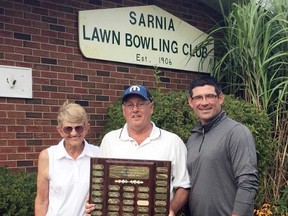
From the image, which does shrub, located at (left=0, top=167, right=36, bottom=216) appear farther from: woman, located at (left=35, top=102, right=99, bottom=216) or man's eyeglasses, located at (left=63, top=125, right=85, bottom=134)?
man's eyeglasses, located at (left=63, top=125, right=85, bottom=134)

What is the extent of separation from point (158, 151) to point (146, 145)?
10 cm

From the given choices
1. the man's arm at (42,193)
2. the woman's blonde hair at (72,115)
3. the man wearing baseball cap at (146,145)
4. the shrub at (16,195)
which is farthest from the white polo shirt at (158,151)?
the shrub at (16,195)

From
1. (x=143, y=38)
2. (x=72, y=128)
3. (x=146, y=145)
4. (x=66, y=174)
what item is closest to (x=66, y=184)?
(x=66, y=174)

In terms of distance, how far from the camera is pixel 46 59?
5027 millimetres

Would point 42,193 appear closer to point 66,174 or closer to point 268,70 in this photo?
point 66,174

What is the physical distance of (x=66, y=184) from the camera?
10.2 feet

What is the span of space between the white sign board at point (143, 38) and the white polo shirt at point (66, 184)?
92.2 inches

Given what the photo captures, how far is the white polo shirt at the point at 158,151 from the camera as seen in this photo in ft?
10.1

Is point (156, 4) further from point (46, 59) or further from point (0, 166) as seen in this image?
point (0, 166)

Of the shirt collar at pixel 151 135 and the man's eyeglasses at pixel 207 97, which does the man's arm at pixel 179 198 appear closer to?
the shirt collar at pixel 151 135

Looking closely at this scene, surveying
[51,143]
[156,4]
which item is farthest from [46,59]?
[156,4]

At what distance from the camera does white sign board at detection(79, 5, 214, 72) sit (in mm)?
5410

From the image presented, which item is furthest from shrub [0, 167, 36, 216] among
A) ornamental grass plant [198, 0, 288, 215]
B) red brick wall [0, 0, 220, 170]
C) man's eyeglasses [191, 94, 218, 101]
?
ornamental grass plant [198, 0, 288, 215]

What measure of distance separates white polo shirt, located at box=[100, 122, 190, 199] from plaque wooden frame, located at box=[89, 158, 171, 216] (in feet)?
0.49
